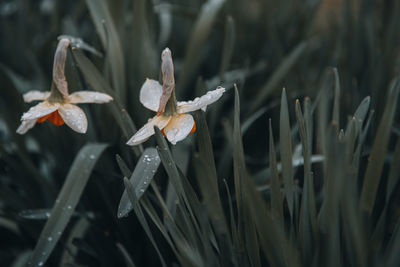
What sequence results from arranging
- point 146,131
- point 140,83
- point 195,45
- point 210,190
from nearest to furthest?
point 210,190, point 146,131, point 140,83, point 195,45

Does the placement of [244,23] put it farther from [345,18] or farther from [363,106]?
[363,106]

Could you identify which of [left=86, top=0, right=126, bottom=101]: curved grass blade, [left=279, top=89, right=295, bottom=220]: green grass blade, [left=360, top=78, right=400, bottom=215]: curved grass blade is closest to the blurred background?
[left=86, top=0, right=126, bottom=101]: curved grass blade

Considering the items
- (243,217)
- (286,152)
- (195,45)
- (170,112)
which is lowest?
(243,217)

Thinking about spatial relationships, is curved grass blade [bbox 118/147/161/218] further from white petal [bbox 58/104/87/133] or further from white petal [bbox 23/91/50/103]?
white petal [bbox 23/91/50/103]

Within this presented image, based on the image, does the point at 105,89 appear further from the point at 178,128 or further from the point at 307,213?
the point at 307,213

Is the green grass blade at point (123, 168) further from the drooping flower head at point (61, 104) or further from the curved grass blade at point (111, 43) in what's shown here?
the curved grass blade at point (111, 43)

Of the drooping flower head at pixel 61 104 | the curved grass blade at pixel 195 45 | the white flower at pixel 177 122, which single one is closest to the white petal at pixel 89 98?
the drooping flower head at pixel 61 104

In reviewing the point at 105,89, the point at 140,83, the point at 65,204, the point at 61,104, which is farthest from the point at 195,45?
the point at 65,204
